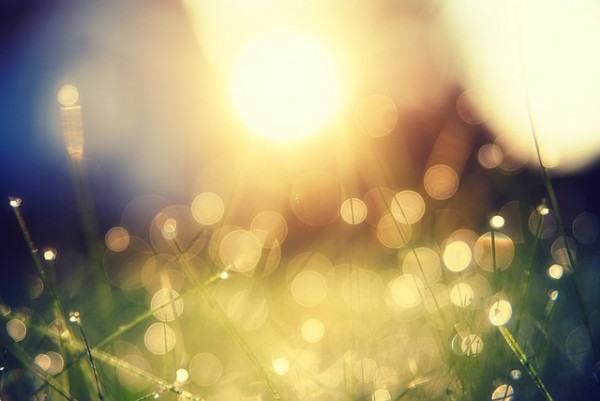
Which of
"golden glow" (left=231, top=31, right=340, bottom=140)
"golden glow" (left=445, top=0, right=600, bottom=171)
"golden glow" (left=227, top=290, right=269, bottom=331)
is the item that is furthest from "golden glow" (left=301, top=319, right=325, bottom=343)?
"golden glow" (left=231, top=31, right=340, bottom=140)

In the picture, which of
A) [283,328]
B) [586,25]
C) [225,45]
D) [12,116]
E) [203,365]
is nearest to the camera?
[203,365]

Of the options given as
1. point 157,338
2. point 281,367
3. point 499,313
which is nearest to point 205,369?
point 281,367

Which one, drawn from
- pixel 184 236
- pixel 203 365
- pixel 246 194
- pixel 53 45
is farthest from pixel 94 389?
pixel 53 45

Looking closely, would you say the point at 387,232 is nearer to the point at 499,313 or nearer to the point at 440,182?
the point at 440,182

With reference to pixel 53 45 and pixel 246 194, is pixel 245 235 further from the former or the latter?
pixel 53 45

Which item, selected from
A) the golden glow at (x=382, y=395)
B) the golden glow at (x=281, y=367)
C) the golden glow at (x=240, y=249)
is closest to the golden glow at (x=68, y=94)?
the golden glow at (x=240, y=249)

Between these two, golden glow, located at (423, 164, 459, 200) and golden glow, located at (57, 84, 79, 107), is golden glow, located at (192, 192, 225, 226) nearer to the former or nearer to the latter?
golden glow, located at (57, 84, 79, 107)
